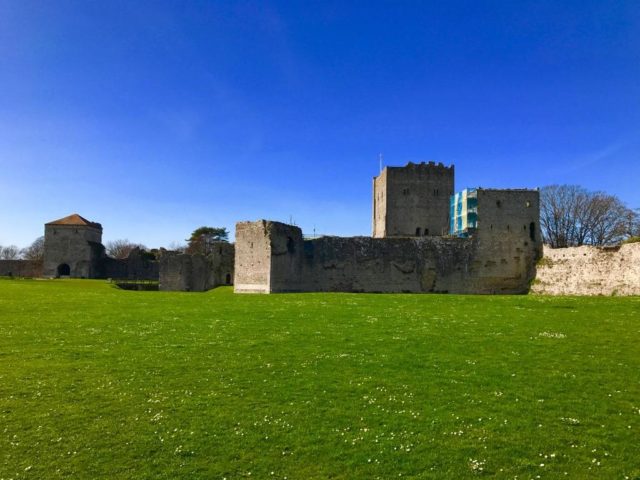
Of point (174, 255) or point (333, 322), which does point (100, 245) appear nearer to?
point (174, 255)

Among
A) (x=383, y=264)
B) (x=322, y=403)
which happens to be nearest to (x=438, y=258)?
(x=383, y=264)

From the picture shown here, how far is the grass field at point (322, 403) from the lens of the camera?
20.5 ft

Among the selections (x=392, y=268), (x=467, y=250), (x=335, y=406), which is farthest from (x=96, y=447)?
→ (x=467, y=250)

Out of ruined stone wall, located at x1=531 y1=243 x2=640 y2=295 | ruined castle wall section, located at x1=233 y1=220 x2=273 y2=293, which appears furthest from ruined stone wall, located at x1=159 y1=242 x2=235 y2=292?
ruined stone wall, located at x1=531 y1=243 x2=640 y2=295

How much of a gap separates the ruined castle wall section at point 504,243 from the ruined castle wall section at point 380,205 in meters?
15.3

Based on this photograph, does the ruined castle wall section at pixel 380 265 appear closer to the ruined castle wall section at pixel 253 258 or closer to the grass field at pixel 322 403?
the ruined castle wall section at pixel 253 258

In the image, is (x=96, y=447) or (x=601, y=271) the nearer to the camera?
(x=96, y=447)

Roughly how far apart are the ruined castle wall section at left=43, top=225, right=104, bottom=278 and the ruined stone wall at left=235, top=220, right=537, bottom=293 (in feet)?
143

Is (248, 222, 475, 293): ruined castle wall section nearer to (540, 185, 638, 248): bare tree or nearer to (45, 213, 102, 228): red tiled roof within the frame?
(540, 185, 638, 248): bare tree

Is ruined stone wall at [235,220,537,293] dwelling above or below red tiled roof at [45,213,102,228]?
below

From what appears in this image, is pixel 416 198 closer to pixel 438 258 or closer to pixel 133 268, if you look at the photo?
pixel 438 258

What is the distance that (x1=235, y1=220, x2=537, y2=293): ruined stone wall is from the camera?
39469mm

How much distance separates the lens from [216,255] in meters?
47.3

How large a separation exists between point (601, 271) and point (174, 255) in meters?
33.6
